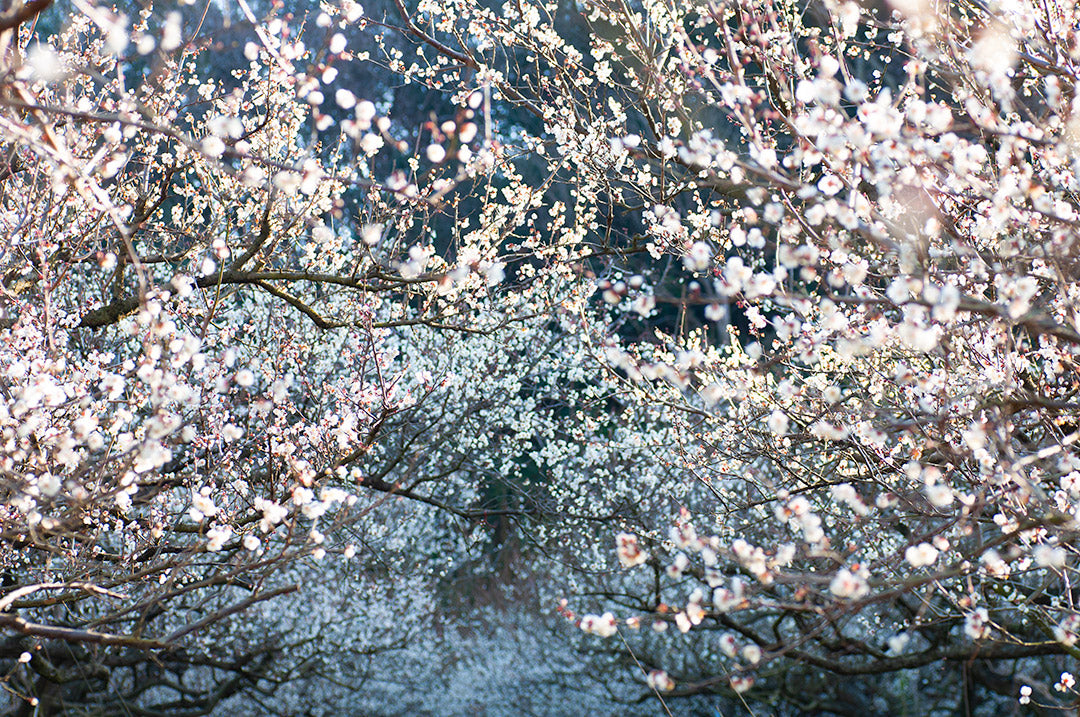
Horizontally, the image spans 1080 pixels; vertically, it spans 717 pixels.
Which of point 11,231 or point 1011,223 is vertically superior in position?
point 11,231

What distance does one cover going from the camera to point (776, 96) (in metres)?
4.95

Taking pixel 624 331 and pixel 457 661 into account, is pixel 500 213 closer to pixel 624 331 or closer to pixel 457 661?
pixel 457 661

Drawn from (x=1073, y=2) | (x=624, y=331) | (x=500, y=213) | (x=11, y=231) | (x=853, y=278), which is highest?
(x=624, y=331)

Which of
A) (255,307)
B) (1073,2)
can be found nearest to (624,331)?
(255,307)

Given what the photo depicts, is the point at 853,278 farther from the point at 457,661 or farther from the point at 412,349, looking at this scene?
the point at 457,661

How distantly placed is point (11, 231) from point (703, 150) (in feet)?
10.6

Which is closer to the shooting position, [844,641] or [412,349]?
[844,641]

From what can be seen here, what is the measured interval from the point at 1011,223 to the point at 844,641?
13.8 feet

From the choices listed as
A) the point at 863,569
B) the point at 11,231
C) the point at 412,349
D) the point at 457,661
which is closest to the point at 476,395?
the point at 412,349

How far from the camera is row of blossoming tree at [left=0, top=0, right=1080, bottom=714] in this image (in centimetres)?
272

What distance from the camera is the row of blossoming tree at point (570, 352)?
272cm

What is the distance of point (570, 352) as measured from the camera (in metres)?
9.52

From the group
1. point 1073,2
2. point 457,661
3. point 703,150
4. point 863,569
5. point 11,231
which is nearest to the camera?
point 863,569

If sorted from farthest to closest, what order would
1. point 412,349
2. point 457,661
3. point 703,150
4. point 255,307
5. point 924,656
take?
point 457,661 → point 412,349 → point 255,307 → point 924,656 → point 703,150
